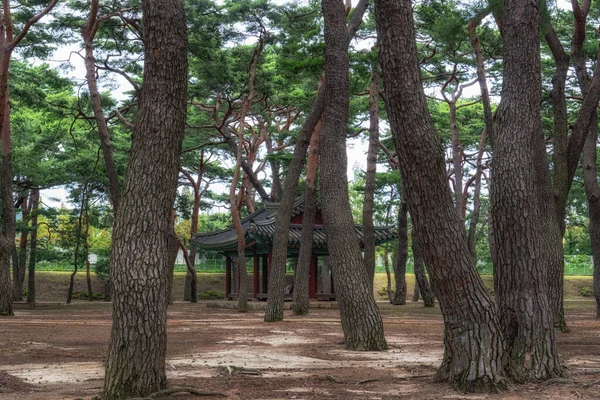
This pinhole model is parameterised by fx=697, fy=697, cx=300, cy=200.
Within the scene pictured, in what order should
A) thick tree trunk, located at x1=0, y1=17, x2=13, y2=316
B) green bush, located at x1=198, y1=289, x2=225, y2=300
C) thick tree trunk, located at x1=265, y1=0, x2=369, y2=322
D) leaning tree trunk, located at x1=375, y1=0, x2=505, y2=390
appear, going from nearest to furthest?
leaning tree trunk, located at x1=375, y1=0, x2=505, y2=390 → thick tree trunk, located at x1=265, y1=0, x2=369, y2=322 → thick tree trunk, located at x1=0, y1=17, x2=13, y2=316 → green bush, located at x1=198, y1=289, x2=225, y2=300

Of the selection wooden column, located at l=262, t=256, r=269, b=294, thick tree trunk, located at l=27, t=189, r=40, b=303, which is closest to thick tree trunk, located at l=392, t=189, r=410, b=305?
wooden column, located at l=262, t=256, r=269, b=294

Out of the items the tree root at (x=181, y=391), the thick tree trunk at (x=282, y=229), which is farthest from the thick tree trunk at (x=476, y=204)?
the tree root at (x=181, y=391)

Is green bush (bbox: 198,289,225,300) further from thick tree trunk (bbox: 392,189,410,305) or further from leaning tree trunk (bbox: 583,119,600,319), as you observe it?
leaning tree trunk (bbox: 583,119,600,319)

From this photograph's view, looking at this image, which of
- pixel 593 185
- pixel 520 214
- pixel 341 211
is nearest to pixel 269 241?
pixel 593 185

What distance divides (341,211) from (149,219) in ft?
16.2

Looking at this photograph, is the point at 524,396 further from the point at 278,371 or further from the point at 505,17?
the point at 505,17

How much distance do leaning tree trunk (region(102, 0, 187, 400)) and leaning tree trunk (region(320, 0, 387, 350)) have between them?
4.36 meters

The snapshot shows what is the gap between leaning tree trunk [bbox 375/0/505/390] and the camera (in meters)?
5.96

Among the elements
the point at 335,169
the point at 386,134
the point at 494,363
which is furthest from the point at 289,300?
the point at 494,363

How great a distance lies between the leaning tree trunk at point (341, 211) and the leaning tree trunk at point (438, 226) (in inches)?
128

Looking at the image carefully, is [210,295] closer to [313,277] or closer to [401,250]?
[313,277]

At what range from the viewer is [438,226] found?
19.8 ft

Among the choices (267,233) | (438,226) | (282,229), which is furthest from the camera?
(267,233)

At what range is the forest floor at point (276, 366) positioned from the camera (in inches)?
238
